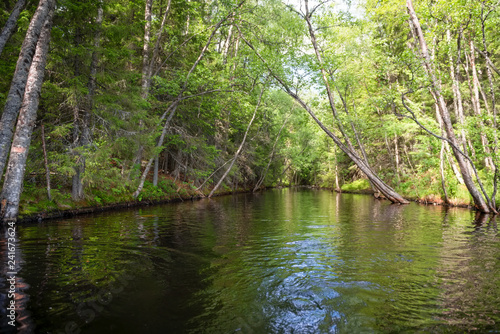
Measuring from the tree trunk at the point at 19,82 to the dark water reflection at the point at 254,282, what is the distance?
268 cm

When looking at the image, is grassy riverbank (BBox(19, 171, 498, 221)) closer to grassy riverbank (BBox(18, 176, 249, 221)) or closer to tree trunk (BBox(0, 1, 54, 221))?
grassy riverbank (BBox(18, 176, 249, 221))

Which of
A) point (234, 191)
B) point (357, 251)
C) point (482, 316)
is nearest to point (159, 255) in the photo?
point (357, 251)

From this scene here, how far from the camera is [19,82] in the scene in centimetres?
816

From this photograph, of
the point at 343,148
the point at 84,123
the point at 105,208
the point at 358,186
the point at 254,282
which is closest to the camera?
the point at 254,282

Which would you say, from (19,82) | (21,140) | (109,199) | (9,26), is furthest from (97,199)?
(9,26)

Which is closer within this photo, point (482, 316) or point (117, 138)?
point (482, 316)

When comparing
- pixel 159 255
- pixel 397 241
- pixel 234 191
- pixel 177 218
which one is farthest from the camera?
pixel 234 191

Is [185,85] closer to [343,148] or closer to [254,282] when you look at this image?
[343,148]

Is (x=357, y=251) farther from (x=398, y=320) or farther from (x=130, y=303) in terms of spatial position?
(x=130, y=303)

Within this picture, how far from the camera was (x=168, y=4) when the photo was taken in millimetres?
15883

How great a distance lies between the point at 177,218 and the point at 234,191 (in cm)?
1874

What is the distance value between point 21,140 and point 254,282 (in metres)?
8.34

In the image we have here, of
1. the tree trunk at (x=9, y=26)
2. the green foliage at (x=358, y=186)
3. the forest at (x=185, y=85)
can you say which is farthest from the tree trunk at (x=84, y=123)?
the green foliage at (x=358, y=186)

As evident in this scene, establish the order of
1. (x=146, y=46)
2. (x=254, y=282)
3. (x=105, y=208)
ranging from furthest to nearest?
(x=146, y=46), (x=105, y=208), (x=254, y=282)
